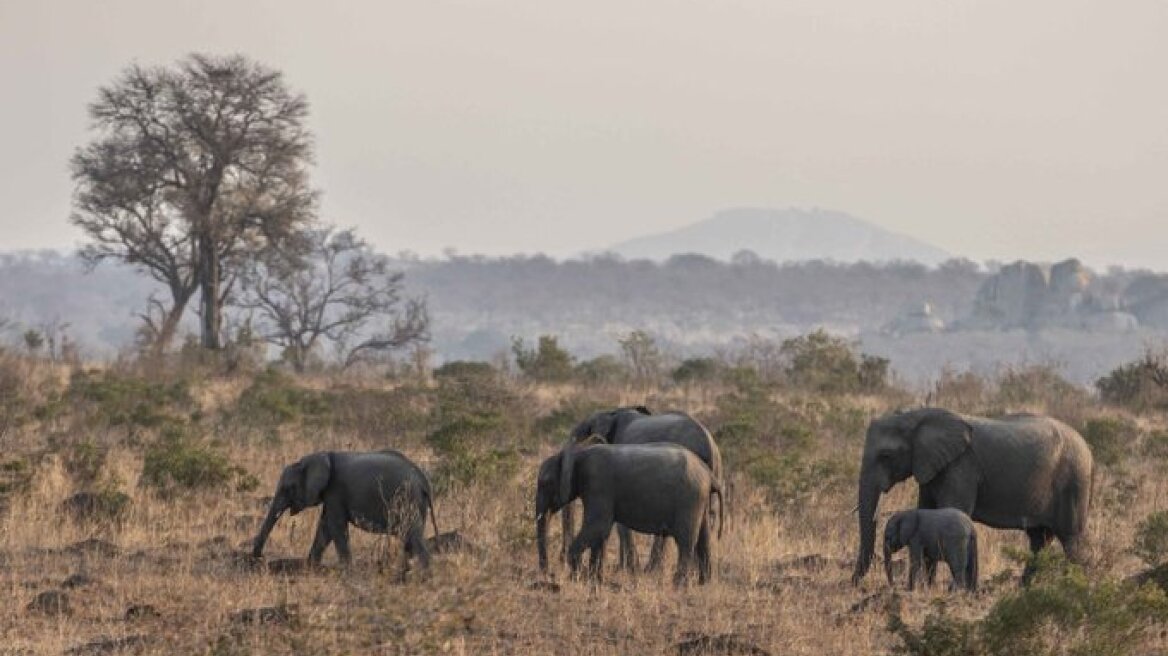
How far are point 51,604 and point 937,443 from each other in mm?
7209

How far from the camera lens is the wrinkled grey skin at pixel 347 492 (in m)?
13.2

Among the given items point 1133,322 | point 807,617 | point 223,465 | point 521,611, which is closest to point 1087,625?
point 807,617

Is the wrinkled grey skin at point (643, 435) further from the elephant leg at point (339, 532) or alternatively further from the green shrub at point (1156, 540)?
the green shrub at point (1156, 540)

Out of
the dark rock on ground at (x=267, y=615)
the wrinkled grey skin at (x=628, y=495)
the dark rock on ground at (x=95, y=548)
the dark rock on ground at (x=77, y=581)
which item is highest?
the wrinkled grey skin at (x=628, y=495)

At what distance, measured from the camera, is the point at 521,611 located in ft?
37.7

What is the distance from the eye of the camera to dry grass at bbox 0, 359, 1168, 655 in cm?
1028

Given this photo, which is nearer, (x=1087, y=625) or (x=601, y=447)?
(x=1087, y=625)

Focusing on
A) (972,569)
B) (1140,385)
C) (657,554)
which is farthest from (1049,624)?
(1140,385)

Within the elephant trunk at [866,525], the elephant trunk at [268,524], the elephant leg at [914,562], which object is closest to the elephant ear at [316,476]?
the elephant trunk at [268,524]

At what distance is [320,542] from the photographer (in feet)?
43.7

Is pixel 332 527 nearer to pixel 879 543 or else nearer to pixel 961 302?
pixel 879 543

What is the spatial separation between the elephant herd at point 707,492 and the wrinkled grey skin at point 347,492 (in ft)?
0.04

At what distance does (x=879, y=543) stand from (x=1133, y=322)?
127 m

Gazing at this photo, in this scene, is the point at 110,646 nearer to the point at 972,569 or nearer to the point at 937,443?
the point at 972,569
